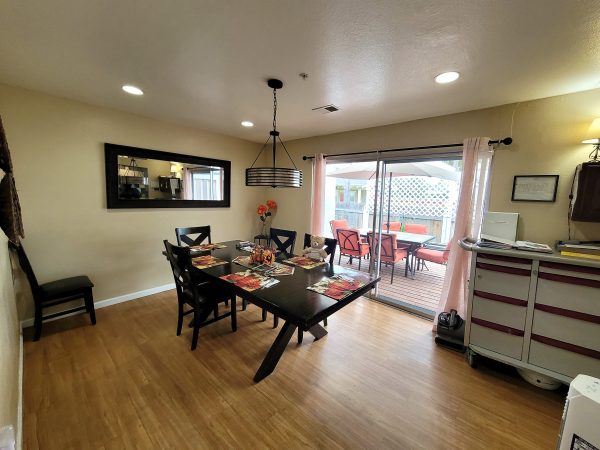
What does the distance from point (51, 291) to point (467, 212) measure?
4.21m

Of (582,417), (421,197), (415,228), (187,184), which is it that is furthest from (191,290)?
(421,197)

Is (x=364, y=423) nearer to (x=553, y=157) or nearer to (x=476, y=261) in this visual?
(x=476, y=261)

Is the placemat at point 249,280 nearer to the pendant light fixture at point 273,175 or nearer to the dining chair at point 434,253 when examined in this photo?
the pendant light fixture at point 273,175

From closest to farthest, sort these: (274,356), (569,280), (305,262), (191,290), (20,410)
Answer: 1. (20,410)
2. (569,280)
3. (274,356)
4. (191,290)
5. (305,262)

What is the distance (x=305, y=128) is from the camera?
3.50 meters

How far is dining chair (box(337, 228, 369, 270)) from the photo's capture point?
13.8 feet

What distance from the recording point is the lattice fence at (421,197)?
4461mm

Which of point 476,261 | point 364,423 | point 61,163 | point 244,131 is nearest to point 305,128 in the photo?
point 244,131

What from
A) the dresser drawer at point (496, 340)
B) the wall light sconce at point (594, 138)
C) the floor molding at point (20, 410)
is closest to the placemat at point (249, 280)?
the floor molding at point (20, 410)

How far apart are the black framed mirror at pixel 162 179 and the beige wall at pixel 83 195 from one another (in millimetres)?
96

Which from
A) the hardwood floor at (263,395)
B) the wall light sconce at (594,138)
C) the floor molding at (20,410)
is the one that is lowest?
the hardwood floor at (263,395)

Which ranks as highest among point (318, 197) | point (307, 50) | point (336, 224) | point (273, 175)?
point (307, 50)

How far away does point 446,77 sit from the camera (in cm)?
189

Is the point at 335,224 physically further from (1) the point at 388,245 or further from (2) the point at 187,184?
(2) the point at 187,184
